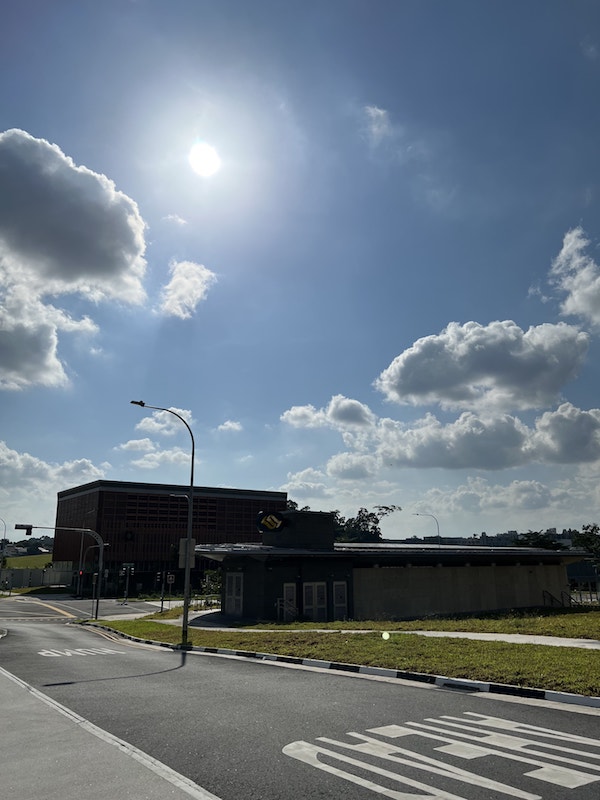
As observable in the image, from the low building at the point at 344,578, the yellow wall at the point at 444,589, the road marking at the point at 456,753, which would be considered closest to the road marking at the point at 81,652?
the low building at the point at 344,578

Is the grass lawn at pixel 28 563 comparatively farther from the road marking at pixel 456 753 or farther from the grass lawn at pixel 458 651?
the road marking at pixel 456 753

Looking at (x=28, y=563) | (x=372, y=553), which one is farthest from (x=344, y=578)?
(x=28, y=563)

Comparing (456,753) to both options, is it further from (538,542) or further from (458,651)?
(538,542)

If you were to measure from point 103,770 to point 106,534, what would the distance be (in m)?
85.0

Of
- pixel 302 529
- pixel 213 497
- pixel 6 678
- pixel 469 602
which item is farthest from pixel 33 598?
pixel 6 678

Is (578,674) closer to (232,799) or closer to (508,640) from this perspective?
(508,640)

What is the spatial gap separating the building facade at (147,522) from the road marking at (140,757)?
74141 millimetres

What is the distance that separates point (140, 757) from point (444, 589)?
3634 centimetres

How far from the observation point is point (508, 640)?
19.2m

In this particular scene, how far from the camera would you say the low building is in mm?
35875

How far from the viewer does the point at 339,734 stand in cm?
921

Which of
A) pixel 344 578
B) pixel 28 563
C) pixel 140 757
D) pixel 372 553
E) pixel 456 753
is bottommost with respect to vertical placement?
pixel 28 563

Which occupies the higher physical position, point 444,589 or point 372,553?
point 372,553

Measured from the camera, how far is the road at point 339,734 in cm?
704
